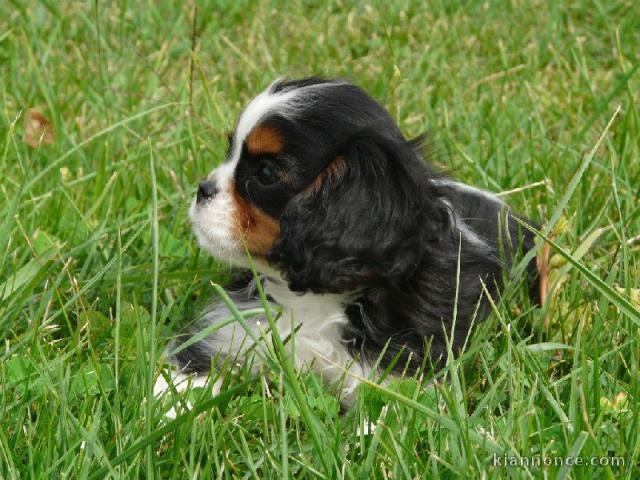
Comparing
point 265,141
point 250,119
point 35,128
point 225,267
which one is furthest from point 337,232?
point 35,128

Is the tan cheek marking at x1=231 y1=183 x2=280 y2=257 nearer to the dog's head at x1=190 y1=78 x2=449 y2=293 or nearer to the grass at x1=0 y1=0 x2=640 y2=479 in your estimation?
the dog's head at x1=190 y1=78 x2=449 y2=293

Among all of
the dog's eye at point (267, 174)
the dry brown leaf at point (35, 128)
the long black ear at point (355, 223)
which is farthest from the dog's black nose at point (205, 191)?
the dry brown leaf at point (35, 128)

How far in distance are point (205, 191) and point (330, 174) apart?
37 cm

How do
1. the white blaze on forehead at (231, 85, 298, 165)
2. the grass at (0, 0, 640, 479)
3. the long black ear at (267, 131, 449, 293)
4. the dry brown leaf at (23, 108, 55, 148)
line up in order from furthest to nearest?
the dry brown leaf at (23, 108, 55, 148) → the white blaze on forehead at (231, 85, 298, 165) → the long black ear at (267, 131, 449, 293) → the grass at (0, 0, 640, 479)

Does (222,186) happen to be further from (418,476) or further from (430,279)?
(418,476)

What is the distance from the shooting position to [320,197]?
2.75 metres

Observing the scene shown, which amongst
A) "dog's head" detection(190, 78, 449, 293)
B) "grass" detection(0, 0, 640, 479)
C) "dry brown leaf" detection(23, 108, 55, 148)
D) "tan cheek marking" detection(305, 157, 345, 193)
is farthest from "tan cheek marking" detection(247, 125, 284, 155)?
"dry brown leaf" detection(23, 108, 55, 148)

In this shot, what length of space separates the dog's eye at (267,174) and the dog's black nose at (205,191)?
0.49ft

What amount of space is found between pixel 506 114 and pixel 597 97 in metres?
0.59

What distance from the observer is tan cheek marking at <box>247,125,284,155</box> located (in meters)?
2.81

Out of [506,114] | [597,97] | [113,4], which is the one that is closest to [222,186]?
[506,114]

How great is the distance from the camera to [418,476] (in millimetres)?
2158

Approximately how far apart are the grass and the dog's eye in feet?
0.99

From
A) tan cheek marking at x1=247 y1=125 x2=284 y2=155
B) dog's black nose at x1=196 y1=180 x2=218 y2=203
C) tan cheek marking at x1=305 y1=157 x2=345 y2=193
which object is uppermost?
tan cheek marking at x1=247 y1=125 x2=284 y2=155
